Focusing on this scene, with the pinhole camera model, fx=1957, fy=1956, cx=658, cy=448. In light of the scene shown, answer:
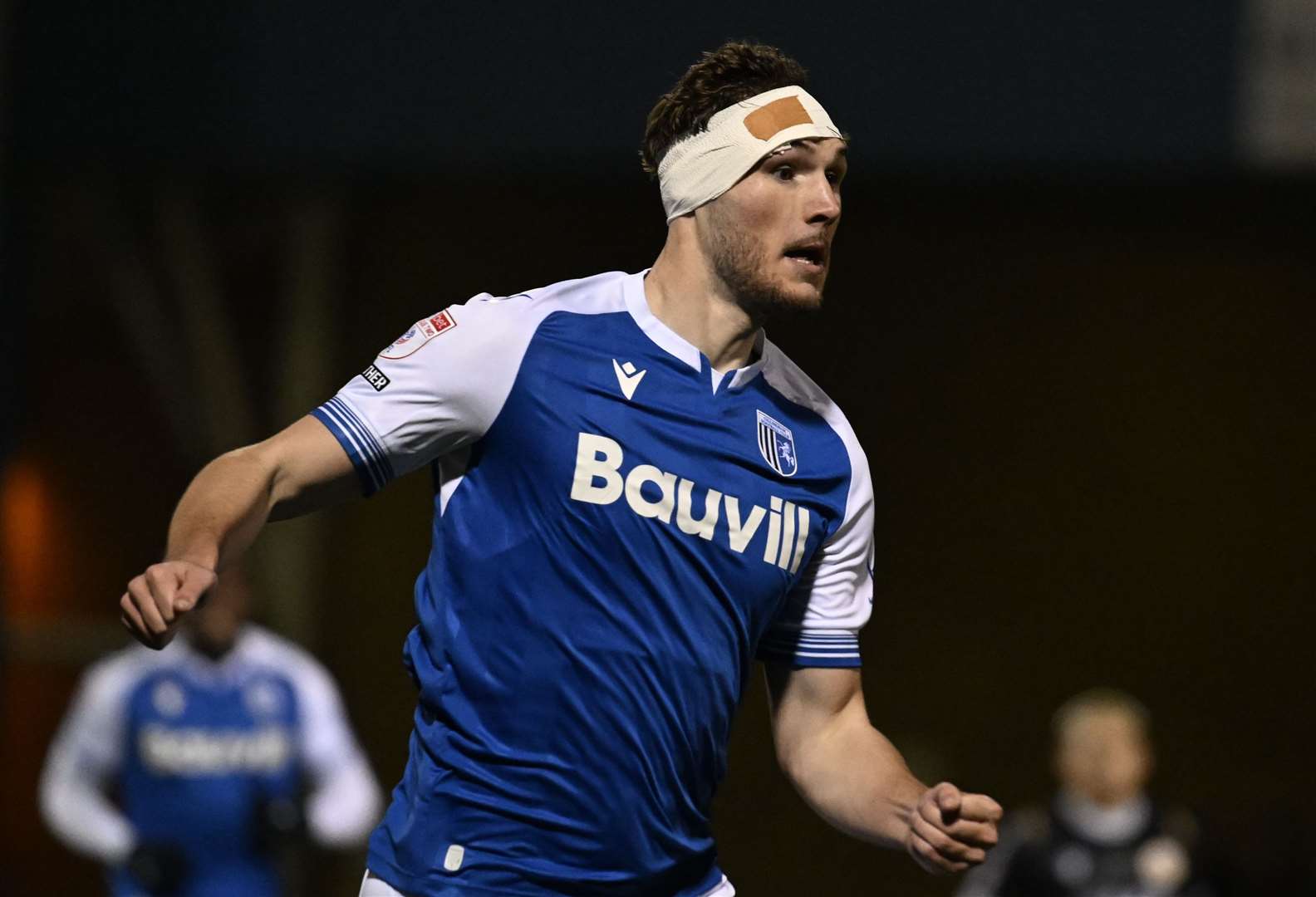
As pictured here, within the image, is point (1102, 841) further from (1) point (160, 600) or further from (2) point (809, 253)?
(1) point (160, 600)

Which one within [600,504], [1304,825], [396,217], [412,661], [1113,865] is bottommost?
[1304,825]

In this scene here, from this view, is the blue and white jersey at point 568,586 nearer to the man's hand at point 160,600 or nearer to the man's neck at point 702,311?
the man's neck at point 702,311

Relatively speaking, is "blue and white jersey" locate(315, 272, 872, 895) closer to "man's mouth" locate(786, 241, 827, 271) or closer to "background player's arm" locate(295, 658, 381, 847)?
"man's mouth" locate(786, 241, 827, 271)

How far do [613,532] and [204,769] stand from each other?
15.1 ft

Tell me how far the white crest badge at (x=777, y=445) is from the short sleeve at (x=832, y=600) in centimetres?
16

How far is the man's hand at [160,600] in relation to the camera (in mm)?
2854

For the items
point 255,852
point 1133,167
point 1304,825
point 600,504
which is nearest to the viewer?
point 600,504

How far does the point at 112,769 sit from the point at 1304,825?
6807 mm

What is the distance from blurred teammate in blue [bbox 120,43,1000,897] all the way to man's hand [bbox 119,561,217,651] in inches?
12.3

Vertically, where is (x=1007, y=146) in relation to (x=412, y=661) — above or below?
below

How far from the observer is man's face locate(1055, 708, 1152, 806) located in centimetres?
774

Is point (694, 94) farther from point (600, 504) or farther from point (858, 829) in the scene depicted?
point (858, 829)

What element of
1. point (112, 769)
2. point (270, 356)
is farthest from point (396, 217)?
point (112, 769)

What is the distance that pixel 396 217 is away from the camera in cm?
1155
